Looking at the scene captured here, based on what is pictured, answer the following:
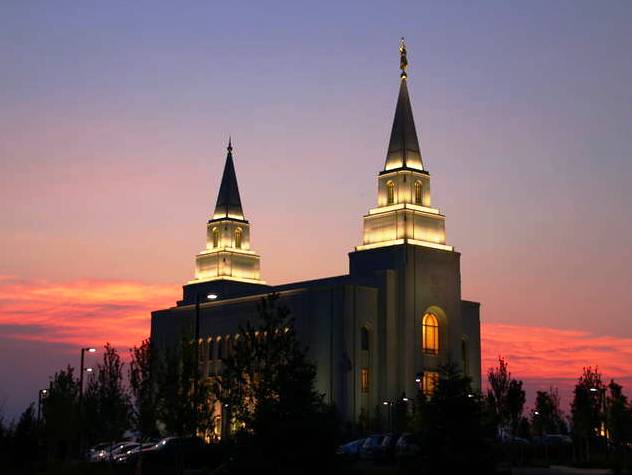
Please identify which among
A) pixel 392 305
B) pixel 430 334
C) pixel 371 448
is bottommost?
pixel 371 448

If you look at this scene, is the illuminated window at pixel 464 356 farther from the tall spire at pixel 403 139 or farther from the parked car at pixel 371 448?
the parked car at pixel 371 448

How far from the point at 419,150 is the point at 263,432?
187ft

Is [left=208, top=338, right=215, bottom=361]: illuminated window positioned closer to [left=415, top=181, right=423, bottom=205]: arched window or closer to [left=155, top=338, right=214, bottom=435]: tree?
[left=415, top=181, right=423, bottom=205]: arched window

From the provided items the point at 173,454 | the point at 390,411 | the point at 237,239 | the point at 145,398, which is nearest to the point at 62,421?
the point at 145,398

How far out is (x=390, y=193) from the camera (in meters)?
82.6

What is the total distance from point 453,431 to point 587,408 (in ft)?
136

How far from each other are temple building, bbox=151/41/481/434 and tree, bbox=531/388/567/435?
16.1 feet

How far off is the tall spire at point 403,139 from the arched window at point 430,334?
11.3m

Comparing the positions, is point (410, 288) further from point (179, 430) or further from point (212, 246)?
point (179, 430)

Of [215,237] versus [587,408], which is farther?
[215,237]

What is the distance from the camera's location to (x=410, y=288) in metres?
81.1

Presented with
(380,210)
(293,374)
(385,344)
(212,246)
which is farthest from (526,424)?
(293,374)

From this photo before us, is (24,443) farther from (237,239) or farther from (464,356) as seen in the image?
(237,239)

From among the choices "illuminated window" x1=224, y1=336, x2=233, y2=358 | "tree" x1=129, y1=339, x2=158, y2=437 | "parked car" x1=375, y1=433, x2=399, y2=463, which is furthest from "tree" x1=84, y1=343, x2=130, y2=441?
"parked car" x1=375, y1=433, x2=399, y2=463
